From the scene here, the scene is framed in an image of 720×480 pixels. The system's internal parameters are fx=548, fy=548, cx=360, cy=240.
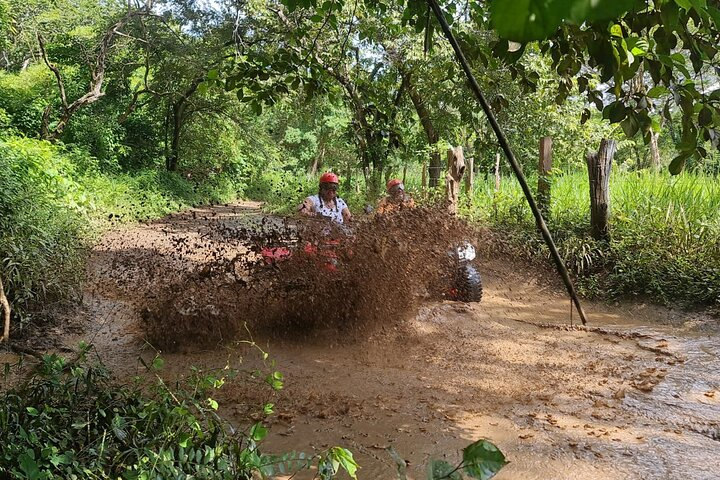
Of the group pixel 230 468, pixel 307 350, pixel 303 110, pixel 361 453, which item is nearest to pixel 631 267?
pixel 307 350

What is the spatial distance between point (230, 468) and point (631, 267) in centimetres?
658

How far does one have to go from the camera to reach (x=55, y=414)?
Result: 2584mm

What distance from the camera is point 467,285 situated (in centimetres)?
700

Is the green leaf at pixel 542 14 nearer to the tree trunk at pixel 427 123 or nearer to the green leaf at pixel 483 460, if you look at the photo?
the green leaf at pixel 483 460

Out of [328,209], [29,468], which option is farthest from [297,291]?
[29,468]

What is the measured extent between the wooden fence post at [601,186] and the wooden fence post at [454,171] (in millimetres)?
2024

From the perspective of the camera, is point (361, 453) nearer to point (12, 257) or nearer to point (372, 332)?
point (372, 332)

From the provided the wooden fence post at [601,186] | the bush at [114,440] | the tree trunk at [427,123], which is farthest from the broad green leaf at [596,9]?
the tree trunk at [427,123]

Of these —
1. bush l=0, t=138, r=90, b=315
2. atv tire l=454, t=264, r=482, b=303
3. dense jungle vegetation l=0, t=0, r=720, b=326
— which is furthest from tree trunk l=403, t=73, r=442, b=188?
bush l=0, t=138, r=90, b=315

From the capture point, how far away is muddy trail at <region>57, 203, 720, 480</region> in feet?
11.7

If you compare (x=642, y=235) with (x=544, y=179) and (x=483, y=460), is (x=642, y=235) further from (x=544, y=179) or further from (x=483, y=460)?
(x=483, y=460)

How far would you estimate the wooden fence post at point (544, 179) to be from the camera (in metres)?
8.62

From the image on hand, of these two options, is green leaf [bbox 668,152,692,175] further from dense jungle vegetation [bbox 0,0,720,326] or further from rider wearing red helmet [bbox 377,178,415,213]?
rider wearing red helmet [bbox 377,178,415,213]

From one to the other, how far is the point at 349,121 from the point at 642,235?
4.80m
